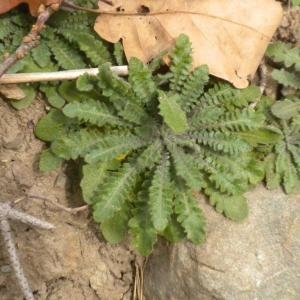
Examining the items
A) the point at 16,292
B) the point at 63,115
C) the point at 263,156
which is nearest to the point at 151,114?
the point at 63,115

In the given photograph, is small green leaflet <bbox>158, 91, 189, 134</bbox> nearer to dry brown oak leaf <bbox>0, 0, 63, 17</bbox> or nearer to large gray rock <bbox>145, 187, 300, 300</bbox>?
large gray rock <bbox>145, 187, 300, 300</bbox>

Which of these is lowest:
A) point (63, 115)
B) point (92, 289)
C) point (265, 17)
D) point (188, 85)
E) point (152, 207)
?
point (92, 289)

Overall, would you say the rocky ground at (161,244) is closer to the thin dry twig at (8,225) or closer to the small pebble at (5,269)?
the small pebble at (5,269)

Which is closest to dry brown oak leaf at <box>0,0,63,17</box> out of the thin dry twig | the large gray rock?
the thin dry twig

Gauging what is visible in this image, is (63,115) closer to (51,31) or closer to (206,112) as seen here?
(51,31)

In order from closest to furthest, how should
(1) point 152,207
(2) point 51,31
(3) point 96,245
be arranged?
(1) point 152,207 < (2) point 51,31 < (3) point 96,245

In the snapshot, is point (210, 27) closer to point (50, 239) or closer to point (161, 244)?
point (161, 244)

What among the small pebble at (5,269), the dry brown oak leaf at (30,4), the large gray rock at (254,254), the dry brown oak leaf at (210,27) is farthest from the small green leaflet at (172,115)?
the small pebble at (5,269)
